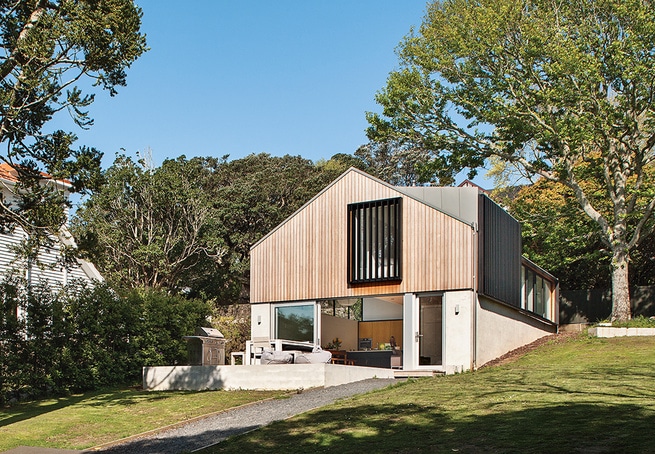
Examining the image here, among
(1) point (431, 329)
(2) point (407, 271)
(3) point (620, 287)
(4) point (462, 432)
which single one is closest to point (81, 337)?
(2) point (407, 271)

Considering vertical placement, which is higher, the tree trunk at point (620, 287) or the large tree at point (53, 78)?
the large tree at point (53, 78)

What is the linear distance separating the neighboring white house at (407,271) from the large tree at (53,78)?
34.5 feet

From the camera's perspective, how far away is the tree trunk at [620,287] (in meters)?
28.9

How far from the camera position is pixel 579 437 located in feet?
31.9

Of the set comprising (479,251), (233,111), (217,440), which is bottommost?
(217,440)

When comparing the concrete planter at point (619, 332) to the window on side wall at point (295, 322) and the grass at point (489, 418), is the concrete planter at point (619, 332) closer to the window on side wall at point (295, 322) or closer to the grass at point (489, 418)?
the grass at point (489, 418)

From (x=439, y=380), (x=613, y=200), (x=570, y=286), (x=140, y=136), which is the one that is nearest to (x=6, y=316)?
(x=439, y=380)

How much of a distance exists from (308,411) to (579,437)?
6.03 meters

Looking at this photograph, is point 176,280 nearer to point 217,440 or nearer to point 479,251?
point 479,251

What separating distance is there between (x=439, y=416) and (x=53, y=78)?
9.56 metres

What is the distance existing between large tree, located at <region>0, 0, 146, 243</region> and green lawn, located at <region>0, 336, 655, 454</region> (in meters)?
4.03

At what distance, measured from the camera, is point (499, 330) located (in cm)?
2470

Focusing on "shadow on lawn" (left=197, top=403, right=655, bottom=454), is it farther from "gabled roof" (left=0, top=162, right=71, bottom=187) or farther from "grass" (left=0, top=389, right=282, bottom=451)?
"gabled roof" (left=0, top=162, right=71, bottom=187)

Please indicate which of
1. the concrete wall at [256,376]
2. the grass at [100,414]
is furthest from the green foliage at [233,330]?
the grass at [100,414]
